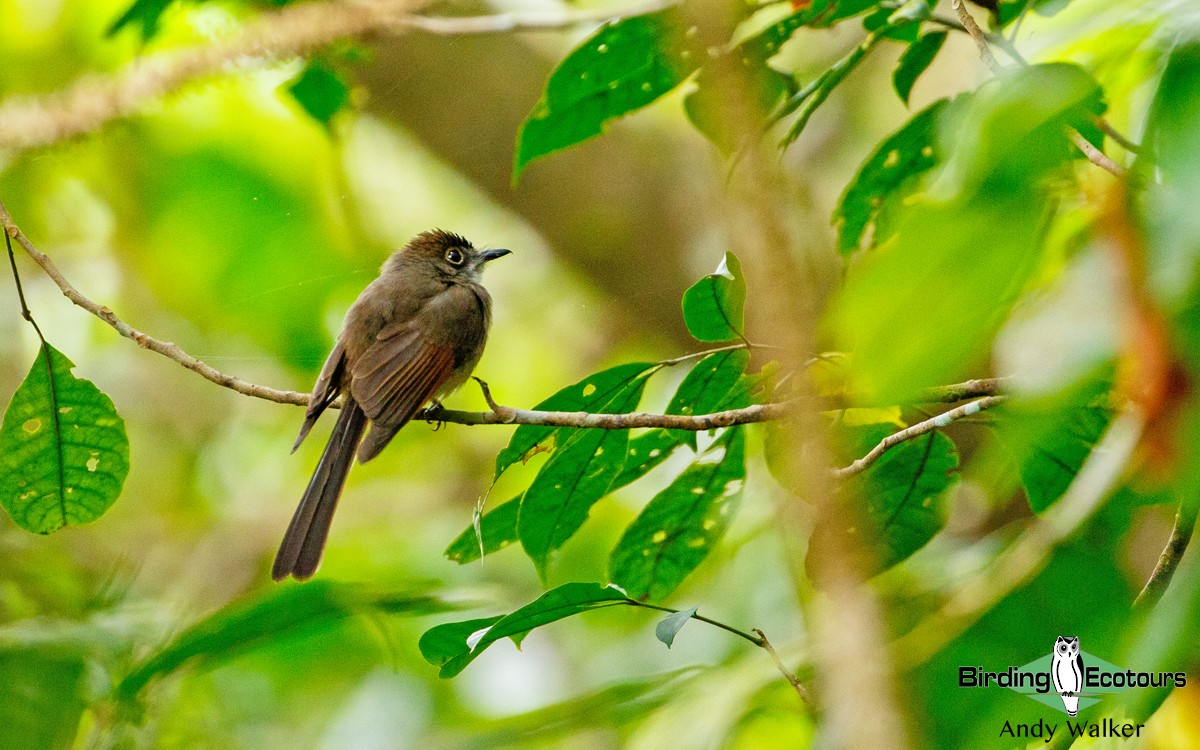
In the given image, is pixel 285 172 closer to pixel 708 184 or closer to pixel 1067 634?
pixel 708 184

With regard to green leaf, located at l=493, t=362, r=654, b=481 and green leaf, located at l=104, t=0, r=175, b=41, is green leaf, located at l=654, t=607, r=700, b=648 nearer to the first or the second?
green leaf, located at l=493, t=362, r=654, b=481

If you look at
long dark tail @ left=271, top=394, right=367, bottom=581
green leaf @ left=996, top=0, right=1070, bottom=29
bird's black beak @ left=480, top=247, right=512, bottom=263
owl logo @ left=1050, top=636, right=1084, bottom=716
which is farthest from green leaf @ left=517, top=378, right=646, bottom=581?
bird's black beak @ left=480, top=247, right=512, bottom=263

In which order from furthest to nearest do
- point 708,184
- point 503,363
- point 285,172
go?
point 503,363 → point 285,172 → point 708,184

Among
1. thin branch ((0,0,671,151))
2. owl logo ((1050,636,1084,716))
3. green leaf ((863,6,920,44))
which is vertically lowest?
owl logo ((1050,636,1084,716))

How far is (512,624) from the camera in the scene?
5.24 ft

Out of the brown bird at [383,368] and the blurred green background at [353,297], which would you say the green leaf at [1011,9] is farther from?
the brown bird at [383,368]

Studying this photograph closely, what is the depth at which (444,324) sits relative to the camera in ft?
11.9

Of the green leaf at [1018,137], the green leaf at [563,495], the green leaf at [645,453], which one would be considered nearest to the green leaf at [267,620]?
the green leaf at [563,495]

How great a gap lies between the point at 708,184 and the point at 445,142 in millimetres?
1219

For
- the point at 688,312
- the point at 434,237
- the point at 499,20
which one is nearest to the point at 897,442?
the point at 688,312

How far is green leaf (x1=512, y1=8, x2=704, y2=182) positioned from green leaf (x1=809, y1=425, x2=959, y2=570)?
82 cm

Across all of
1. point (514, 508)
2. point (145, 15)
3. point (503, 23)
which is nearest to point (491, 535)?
point (514, 508)

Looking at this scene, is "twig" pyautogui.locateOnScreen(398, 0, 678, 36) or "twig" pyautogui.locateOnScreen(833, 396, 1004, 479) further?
"twig" pyautogui.locateOnScreen(398, 0, 678, 36)

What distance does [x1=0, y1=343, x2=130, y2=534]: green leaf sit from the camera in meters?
2.06
